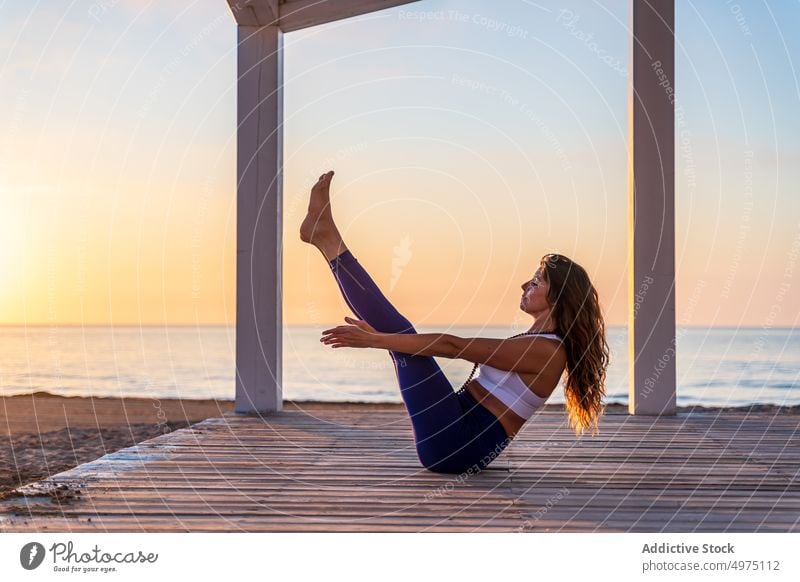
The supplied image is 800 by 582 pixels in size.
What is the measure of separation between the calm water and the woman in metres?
9.10

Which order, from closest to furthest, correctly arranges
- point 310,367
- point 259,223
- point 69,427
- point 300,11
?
point 259,223 → point 300,11 → point 69,427 → point 310,367

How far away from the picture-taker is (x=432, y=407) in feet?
11.9

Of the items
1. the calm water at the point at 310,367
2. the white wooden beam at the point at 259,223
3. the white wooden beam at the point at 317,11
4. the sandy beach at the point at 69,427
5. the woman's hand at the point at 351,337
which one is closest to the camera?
the woman's hand at the point at 351,337

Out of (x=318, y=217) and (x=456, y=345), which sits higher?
(x=318, y=217)

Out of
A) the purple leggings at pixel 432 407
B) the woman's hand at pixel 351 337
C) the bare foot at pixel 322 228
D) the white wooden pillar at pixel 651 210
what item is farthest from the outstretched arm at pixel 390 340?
the white wooden pillar at pixel 651 210

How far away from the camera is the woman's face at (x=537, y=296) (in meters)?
3.73

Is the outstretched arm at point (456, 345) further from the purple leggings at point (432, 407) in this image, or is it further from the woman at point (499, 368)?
the purple leggings at point (432, 407)

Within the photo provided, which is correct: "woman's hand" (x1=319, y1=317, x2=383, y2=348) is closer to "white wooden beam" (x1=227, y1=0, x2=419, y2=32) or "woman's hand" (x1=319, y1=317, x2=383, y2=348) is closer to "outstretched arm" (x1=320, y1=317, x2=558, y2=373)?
"outstretched arm" (x1=320, y1=317, x2=558, y2=373)

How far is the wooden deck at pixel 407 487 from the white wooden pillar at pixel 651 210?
0.92 meters

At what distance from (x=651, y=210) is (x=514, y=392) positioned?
9.73 feet

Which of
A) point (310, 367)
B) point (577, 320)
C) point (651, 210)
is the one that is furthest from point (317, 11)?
point (310, 367)

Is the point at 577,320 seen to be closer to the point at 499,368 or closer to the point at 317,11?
the point at 499,368

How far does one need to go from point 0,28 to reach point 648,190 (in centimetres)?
554

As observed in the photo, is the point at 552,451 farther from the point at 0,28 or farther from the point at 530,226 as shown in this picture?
the point at 530,226
